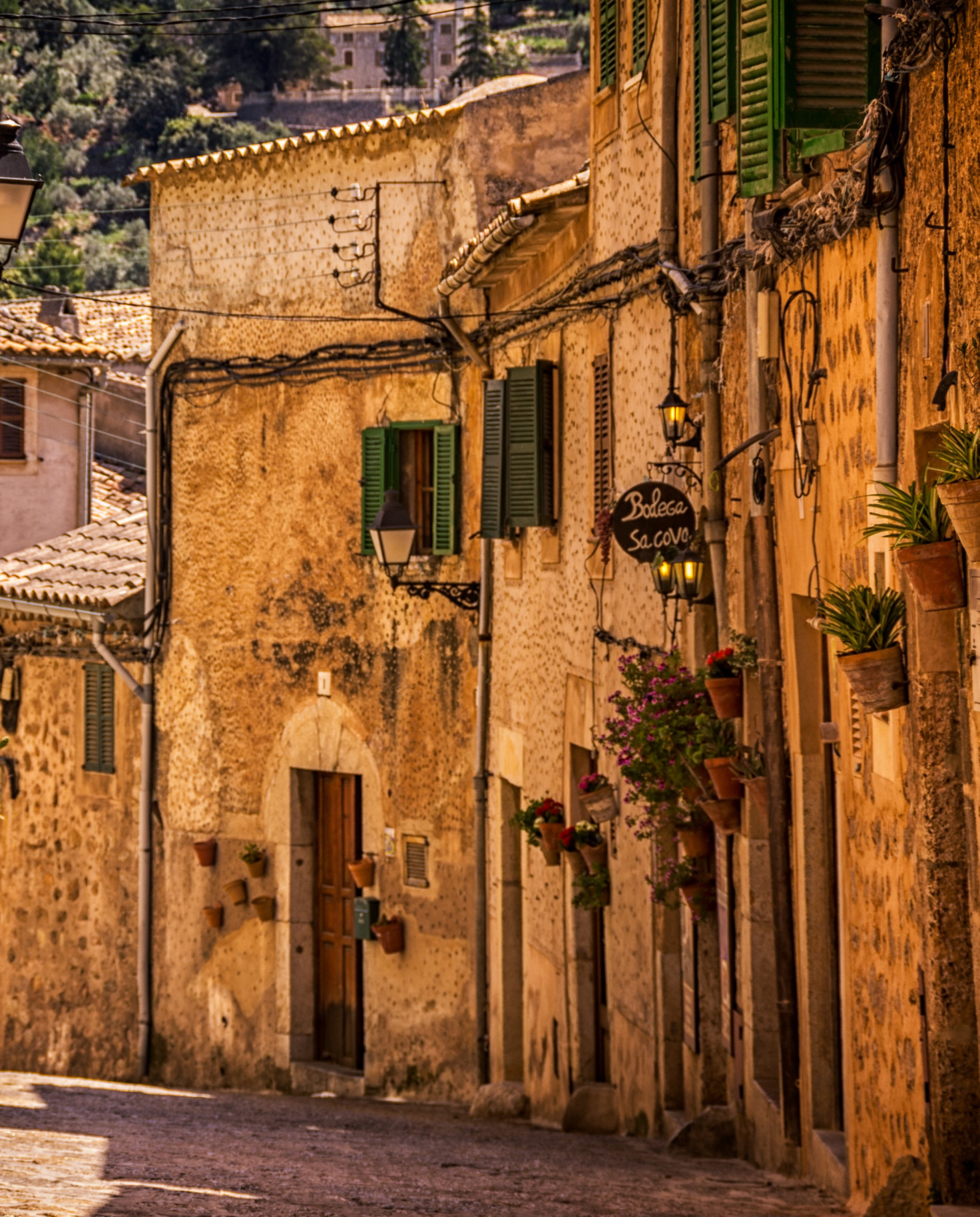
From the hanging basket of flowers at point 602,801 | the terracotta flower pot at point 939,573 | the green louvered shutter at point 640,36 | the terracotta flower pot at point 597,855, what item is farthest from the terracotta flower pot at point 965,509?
the terracotta flower pot at point 597,855

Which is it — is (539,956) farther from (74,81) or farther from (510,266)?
(74,81)

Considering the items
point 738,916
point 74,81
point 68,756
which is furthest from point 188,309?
point 74,81

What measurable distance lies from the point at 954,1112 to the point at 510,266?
9.10m

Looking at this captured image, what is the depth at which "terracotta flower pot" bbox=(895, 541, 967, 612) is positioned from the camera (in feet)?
18.2

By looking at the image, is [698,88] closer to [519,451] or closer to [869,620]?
[519,451]

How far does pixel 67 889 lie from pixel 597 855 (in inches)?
346

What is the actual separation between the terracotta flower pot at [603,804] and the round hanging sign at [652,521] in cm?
192

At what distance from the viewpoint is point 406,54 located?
80.2 m

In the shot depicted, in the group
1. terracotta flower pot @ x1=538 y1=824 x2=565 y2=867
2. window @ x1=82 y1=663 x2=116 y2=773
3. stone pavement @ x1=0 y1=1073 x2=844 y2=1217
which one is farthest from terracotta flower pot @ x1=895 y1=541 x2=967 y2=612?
window @ x1=82 y1=663 x2=116 y2=773

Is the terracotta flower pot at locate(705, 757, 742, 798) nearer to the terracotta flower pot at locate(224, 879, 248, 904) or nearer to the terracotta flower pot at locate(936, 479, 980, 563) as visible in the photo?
the terracotta flower pot at locate(936, 479, 980, 563)

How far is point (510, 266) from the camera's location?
45.8 ft

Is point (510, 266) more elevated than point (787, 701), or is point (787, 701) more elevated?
point (510, 266)

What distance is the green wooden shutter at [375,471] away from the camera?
1595cm

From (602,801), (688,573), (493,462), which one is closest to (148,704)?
(493,462)
